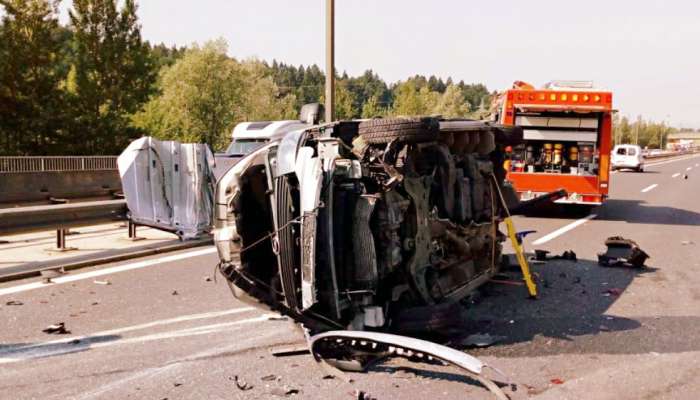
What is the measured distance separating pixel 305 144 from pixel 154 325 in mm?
2137

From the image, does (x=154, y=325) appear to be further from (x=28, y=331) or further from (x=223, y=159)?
(x=223, y=159)

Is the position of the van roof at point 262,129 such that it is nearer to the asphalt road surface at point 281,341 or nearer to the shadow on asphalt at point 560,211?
the shadow on asphalt at point 560,211

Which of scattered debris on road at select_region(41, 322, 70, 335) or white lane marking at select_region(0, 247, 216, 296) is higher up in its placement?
scattered debris on road at select_region(41, 322, 70, 335)

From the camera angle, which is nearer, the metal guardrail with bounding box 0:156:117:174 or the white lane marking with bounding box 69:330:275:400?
the white lane marking with bounding box 69:330:275:400

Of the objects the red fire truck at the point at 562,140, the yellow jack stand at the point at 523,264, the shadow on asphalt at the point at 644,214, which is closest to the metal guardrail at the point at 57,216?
the yellow jack stand at the point at 523,264

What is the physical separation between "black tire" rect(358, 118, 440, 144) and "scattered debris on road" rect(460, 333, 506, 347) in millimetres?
1550

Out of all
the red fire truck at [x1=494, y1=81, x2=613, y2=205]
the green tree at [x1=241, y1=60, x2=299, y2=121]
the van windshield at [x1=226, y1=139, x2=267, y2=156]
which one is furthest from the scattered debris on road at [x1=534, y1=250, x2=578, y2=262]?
the green tree at [x1=241, y1=60, x2=299, y2=121]

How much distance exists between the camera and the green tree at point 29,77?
3416 centimetres

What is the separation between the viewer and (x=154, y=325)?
5941 mm

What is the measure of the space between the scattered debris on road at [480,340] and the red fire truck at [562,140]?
378 inches

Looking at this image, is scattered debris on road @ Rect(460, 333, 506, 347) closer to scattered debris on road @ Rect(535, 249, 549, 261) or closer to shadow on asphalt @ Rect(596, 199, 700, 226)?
scattered debris on road @ Rect(535, 249, 549, 261)

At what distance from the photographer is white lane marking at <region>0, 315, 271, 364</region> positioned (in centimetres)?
512

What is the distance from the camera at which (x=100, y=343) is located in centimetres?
543

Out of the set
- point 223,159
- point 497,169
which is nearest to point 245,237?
point 497,169
